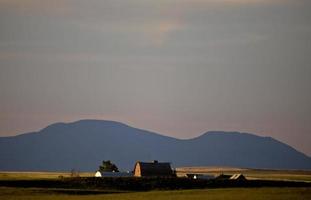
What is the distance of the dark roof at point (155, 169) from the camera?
162m

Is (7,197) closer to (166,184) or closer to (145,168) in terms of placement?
(166,184)

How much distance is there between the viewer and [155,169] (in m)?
164

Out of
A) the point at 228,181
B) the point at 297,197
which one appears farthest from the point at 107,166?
the point at 297,197

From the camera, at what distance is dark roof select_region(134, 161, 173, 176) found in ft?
530

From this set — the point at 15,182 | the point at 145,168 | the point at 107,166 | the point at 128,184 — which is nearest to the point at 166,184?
the point at 128,184

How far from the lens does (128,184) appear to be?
12112 centimetres

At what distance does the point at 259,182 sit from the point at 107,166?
7107cm

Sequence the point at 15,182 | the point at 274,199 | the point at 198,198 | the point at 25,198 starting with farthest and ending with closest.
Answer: the point at 15,182 < the point at 25,198 < the point at 198,198 < the point at 274,199

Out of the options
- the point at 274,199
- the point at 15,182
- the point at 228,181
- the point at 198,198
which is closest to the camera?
the point at 274,199

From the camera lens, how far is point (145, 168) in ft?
536

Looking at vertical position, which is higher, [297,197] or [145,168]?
[145,168]

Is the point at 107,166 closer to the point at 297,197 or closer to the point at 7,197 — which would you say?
the point at 7,197

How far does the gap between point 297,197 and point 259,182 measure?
198ft

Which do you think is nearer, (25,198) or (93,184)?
(25,198)
